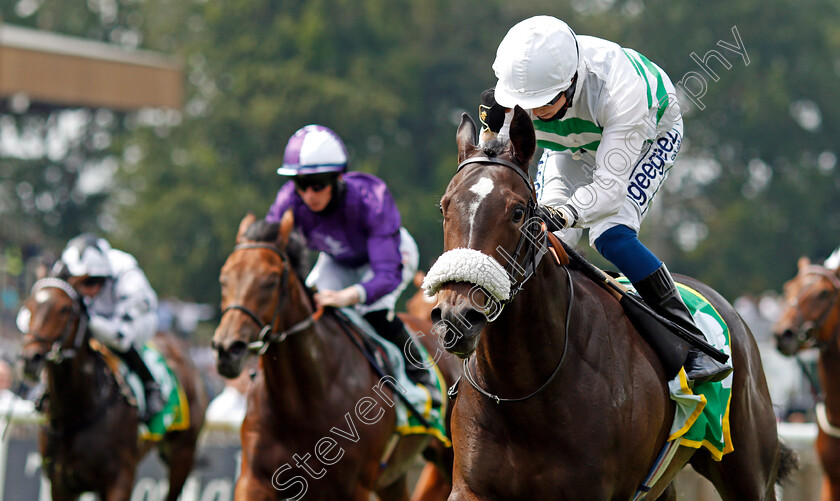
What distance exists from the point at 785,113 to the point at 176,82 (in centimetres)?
1847

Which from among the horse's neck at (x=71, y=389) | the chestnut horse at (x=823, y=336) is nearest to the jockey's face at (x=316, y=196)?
the horse's neck at (x=71, y=389)

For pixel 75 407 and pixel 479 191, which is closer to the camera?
pixel 479 191

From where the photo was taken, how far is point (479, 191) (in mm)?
4145

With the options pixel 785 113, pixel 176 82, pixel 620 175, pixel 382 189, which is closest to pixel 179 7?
pixel 176 82

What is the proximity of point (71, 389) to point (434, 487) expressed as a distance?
8.81 ft

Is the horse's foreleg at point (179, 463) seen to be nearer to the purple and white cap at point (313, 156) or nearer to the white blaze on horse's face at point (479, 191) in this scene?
the purple and white cap at point (313, 156)

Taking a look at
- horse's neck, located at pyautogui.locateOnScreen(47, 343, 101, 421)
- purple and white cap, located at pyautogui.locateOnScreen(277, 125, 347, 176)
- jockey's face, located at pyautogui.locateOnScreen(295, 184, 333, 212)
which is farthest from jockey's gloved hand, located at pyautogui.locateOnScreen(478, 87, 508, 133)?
horse's neck, located at pyautogui.locateOnScreen(47, 343, 101, 421)

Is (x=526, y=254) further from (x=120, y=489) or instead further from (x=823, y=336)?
(x=823, y=336)

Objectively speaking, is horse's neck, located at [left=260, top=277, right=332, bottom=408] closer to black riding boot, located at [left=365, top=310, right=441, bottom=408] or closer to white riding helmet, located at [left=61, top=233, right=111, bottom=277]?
black riding boot, located at [left=365, top=310, right=441, bottom=408]

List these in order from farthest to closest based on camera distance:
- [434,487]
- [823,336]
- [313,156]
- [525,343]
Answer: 1. [823,336]
2. [434,487]
3. [313,156]
4. [525,343]

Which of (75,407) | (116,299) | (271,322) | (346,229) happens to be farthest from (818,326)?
(75,407)

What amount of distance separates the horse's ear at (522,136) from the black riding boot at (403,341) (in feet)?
11.4

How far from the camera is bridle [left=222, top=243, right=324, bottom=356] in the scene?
21.6ft

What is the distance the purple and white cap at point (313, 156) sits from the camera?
24.1 ft
